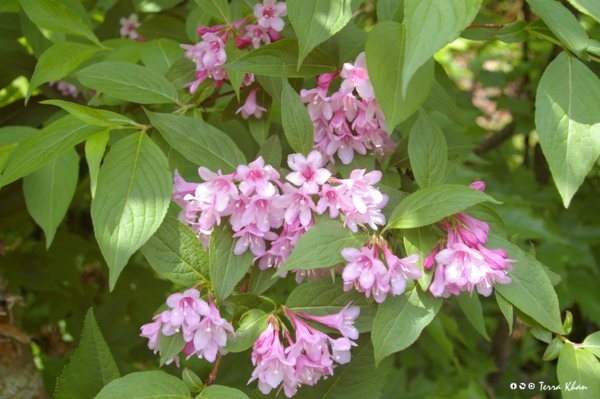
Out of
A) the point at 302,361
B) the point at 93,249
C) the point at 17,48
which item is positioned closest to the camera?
the point at 302,361

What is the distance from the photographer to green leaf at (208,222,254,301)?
103cm

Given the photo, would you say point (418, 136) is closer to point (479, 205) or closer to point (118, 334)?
point (479, 205)

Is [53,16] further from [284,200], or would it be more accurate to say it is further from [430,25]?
[430,25]

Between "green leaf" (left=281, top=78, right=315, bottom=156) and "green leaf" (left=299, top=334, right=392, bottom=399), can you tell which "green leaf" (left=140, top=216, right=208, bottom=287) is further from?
"green leaf" (left=299, top=334, right=392, bottom=399)

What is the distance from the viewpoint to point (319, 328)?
3.59ft

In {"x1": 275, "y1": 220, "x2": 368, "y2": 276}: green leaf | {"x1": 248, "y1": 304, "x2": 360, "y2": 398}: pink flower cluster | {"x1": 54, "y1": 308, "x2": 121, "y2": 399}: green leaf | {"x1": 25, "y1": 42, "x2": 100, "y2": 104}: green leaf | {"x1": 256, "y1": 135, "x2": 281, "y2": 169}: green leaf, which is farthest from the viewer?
{"x1": 25, "y1": 42, "x2": 100, "y2": 104}: green leaf

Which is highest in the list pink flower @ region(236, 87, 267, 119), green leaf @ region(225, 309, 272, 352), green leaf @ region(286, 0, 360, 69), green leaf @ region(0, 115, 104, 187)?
green leaf @ region(286, 0, 360, 69)

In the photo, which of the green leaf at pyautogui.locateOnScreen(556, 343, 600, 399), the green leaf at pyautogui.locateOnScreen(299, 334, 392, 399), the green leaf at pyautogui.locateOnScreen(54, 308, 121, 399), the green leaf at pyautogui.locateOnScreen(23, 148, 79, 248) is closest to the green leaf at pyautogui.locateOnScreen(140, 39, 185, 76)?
the green leaf at pyautogui.locateOnScreen(23, 148, 79, 248)

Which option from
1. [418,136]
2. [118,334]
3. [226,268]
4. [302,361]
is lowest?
[118,334]

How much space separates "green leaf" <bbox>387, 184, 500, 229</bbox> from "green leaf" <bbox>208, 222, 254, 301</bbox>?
35cm

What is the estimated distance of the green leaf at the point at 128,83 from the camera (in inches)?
44.4

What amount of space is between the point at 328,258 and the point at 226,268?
0.26 meters

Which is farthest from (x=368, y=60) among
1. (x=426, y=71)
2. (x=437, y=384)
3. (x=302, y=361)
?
(x=437, y=384)

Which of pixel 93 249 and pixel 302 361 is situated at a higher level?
pixel 302 361
